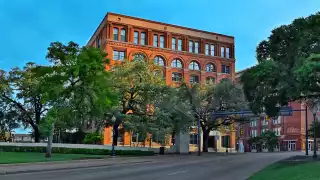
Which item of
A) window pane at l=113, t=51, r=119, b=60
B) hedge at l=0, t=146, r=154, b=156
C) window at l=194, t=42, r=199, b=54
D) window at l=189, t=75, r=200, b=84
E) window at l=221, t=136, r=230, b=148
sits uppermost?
window at l=194, t=42, r=199, b=54

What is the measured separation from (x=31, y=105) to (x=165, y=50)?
27.2 m

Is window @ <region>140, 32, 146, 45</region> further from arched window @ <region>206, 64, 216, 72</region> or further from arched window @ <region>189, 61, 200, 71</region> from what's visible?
arched window @ <region>206, 64, 216, 72</region>

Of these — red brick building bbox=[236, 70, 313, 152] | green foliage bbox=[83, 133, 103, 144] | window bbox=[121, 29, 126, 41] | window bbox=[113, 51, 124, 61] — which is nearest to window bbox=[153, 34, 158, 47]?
window bbox=[121, 29, 126, 41]

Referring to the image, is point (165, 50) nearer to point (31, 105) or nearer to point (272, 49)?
point (31, 105)

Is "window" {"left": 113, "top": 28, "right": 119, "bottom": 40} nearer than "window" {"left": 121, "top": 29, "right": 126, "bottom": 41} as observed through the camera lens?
Yes

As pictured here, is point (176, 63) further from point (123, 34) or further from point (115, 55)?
point (115, 55)

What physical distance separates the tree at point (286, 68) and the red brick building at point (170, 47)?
35.0 metres

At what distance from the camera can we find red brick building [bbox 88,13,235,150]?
219 feet

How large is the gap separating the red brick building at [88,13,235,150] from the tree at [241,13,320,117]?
1379 inches

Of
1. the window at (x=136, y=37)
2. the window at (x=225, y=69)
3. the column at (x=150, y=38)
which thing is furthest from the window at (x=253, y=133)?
the window at (x=136, y=37)

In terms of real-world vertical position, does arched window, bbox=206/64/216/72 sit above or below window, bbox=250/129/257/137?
above

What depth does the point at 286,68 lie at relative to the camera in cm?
2594

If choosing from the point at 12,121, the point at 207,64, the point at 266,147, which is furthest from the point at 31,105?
the point at 266,147

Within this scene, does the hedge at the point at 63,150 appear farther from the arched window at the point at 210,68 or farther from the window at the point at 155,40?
the arched window at the point at 210,68
